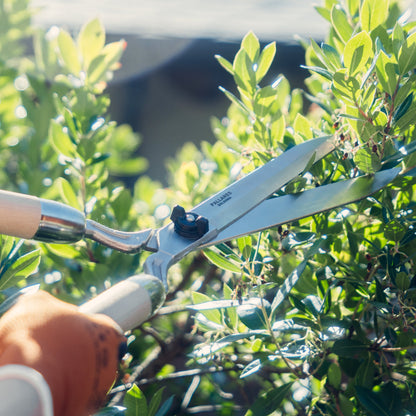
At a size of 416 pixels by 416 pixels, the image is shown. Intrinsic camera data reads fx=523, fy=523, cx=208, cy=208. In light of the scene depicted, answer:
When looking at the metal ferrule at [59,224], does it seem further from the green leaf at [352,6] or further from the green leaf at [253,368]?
the green leaf at [352,6]

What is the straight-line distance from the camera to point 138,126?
9.19ft

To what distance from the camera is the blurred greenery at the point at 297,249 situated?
2.27ft

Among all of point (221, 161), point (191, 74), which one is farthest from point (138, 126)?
point (221, 161)

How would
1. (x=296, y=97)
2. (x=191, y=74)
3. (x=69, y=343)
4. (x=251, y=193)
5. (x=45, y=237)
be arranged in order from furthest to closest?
(x=191, y=74), (x=296, y=97), (x=251, y=193), (x=45, y=237), (x=69, y=343)

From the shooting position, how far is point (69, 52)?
984mm

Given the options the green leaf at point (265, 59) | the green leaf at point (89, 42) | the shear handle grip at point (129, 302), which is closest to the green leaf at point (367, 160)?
the green leaf at point (265, 59)

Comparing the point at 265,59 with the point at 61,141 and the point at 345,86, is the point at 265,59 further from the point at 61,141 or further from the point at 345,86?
the point at 61,141

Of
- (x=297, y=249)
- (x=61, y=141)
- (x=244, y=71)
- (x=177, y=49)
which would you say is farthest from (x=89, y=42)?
(x=177, y=49)

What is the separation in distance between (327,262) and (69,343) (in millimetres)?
420

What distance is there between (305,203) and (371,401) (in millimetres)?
273

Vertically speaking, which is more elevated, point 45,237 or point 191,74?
point 45,237

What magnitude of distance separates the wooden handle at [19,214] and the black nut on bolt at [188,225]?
0.61 feet

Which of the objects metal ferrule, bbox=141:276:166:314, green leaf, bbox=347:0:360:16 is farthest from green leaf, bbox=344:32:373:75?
metal ferrule, bbox=141:276:166:314

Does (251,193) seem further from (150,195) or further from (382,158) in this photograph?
(150,195)
